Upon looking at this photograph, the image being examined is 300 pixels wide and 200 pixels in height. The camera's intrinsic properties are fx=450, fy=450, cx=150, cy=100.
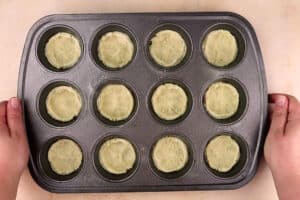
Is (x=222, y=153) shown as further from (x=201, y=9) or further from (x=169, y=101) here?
(x=201, y=9)

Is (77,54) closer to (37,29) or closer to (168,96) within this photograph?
(37,29)

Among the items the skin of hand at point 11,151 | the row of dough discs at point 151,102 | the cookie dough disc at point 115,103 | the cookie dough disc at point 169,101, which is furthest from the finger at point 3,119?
the cookie dough disc at point 169,101

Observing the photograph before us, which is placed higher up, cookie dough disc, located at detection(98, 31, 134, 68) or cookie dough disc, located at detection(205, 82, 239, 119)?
cookie dough disc, located at detection(98, 31, 134, 68)

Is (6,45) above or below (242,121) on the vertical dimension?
above

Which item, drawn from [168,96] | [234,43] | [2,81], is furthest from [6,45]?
[234,43]

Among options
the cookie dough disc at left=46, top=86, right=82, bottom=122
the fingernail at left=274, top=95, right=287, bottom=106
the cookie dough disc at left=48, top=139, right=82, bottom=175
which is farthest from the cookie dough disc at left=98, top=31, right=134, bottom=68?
the fingernail at left=274, top=95, right=287, bottom=106

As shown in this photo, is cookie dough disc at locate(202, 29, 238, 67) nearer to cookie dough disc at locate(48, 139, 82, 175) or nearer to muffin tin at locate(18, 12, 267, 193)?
muffin tin at locate(18, 12, 267, 193)

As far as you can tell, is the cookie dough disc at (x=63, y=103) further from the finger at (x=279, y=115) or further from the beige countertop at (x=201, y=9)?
the finger at (x=279, y=115)
